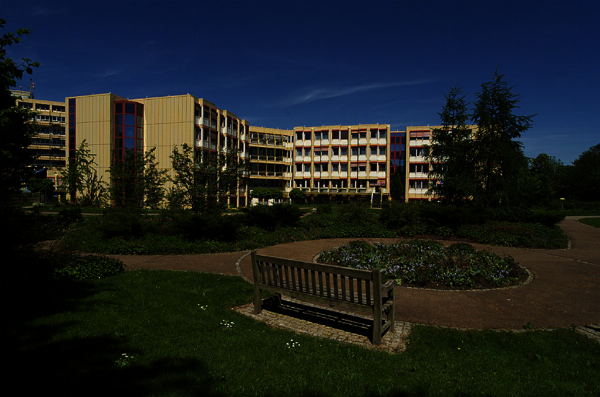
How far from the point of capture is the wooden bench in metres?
4.42

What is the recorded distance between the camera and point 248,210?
16.4m

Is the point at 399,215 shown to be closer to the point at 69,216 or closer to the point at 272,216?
the point at 272,216

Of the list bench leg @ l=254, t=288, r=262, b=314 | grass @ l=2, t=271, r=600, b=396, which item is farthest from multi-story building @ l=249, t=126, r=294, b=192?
grass @ l=2, t=271, r=600, b=396

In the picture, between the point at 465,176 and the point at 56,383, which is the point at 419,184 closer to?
the point at 465,176

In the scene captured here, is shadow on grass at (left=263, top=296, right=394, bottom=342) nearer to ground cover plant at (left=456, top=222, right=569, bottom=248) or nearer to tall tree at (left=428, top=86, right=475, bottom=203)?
ground cover plant at (left=456, top=222, right=569, bottom=248)

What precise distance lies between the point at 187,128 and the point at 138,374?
146ft

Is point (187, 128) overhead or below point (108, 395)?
overhead

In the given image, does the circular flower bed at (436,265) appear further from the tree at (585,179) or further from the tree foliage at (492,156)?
the tree at (585,179)

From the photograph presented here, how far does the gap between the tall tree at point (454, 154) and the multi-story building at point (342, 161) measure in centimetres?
3532

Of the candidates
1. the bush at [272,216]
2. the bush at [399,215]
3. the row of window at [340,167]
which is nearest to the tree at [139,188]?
the bush at [272,216]

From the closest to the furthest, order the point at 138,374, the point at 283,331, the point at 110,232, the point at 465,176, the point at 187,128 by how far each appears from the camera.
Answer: the point at 138,374
the point at 283,331
the point at 110,232
the point at 465,176
the point at 187,128

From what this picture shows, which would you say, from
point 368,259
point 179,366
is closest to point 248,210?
point 368,259

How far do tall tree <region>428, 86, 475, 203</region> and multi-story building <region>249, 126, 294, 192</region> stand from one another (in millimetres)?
43096

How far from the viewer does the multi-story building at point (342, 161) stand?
63438 mm
